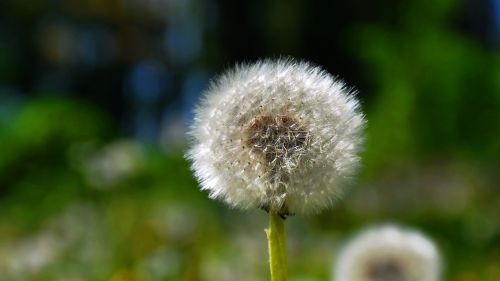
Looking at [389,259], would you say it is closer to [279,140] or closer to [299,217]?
[279,140]

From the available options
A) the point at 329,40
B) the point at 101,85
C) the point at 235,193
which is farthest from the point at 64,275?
the point at 101,85

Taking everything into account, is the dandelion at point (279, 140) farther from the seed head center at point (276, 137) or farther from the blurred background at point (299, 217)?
the blurred background at point (299, 217)

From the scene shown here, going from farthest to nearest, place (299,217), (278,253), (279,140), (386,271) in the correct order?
(299,217)
(386,271)
(279,140)
(278,253)

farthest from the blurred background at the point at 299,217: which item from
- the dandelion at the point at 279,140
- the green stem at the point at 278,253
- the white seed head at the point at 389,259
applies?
the green stem at the point at 278,253

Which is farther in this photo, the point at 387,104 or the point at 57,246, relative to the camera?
the point at 387,104

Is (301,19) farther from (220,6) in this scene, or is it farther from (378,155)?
(378,155)

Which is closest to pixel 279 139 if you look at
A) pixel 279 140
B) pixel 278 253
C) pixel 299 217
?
pixel 279 140

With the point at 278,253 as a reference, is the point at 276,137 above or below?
above

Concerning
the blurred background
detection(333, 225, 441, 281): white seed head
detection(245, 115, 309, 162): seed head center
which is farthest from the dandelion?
the blurred background
